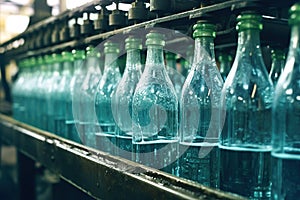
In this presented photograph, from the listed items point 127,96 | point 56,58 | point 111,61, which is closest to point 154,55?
point 127,96

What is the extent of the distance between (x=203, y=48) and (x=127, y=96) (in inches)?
10.3

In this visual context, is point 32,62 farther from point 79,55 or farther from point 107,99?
point 107,99

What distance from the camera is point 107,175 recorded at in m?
0.77

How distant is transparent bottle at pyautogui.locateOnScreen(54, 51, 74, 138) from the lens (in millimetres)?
1364

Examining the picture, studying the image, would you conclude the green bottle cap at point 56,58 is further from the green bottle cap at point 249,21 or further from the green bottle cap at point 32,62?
the green bottle cap at point 249,21

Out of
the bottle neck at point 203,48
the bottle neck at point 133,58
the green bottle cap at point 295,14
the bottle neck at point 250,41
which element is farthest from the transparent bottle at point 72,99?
the green bottle cap at point 295,14

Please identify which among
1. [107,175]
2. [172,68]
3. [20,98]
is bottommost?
[107,175]

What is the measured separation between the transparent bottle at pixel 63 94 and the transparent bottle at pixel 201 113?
0.67 m

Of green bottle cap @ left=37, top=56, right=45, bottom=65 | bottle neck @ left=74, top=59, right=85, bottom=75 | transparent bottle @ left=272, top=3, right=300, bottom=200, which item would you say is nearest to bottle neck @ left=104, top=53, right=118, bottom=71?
bottle neck @ left=74, top=59, right=85, bottom=75

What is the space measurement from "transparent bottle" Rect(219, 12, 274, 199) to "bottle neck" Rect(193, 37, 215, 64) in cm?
10

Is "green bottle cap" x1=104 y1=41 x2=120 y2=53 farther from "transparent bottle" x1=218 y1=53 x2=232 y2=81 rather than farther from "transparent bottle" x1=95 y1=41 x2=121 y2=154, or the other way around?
"transparent bottle" x1=218 y1=53 x2=232 y2=81

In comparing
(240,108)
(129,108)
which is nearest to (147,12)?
(129,108)

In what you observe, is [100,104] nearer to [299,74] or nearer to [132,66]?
[132,66]

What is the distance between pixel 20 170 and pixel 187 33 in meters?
1.26
